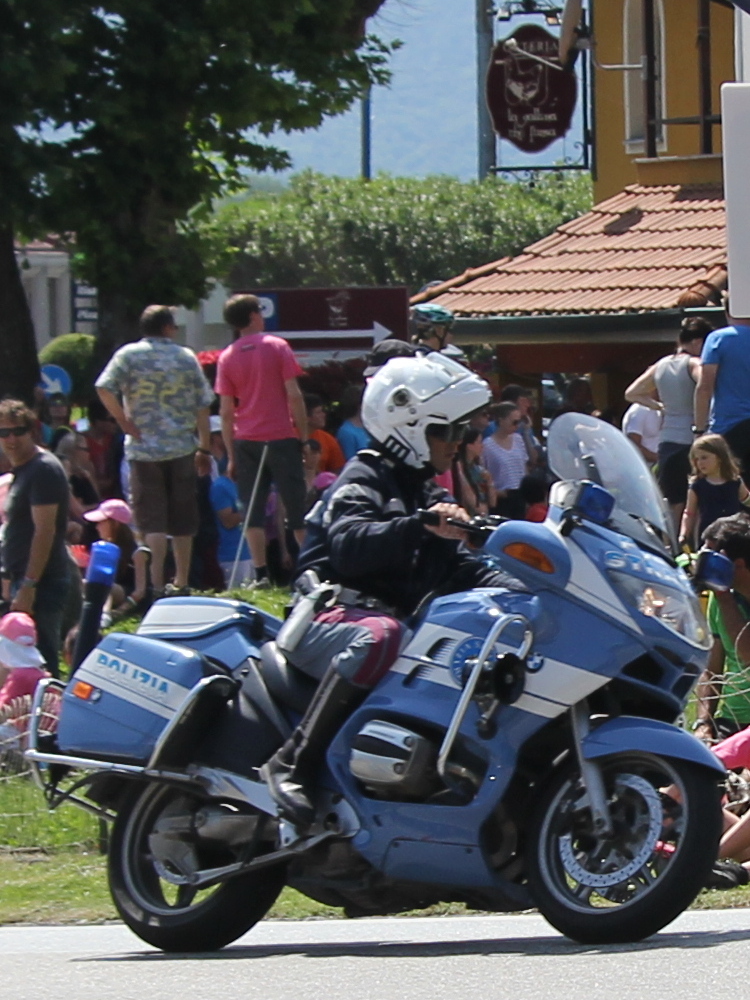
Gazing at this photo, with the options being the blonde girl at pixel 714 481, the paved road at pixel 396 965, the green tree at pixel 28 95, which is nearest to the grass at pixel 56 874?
the paved road at pixel 396 965

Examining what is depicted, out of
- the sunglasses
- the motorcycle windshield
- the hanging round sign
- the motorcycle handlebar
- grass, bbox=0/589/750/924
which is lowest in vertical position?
grass, bbox=0/589/750/924

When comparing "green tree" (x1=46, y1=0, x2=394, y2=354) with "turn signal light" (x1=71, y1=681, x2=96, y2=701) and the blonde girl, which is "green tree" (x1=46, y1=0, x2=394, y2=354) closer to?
the blonde girl

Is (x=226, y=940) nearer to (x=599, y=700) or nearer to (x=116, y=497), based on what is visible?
(x=599, y=700)

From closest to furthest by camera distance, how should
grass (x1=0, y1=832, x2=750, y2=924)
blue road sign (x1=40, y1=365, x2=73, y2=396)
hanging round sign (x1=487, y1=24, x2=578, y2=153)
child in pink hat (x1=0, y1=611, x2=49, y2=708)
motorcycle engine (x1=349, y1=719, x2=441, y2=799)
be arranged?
motorcycle engine (x1=349, y1=719, x2=441, y2=799)
grass (x1=0, y1=832, x2=750, y2=924)
child in pink hat (x1=0, y1=611, x2=49, y2=708)
blue road sign (x1=40, y1=365, x2=73, y2=396)
hanging round sign (x1=487, y1=24, x2=578, y2=153)

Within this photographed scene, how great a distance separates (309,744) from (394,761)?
304mm

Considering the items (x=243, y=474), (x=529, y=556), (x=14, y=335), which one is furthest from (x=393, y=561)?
(x=14, y=335)

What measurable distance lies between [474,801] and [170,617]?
136 centimetres

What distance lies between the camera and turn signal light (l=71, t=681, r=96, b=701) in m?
6.90

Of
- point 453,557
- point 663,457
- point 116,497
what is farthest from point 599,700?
point 116,497

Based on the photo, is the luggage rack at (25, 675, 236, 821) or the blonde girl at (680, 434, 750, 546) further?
the blonde girl at (680, 434, 750, 546)

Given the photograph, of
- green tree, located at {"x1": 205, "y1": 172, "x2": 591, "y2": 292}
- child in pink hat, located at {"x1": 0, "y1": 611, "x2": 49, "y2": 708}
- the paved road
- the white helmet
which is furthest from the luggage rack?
green tree, located at {"x1": 205, "y1": 172, "x2": 591, "y2": 292}

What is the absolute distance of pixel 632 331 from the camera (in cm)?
1997

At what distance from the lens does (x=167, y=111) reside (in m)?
19.5

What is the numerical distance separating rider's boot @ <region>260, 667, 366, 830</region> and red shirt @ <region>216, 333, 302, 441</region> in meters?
6.78
